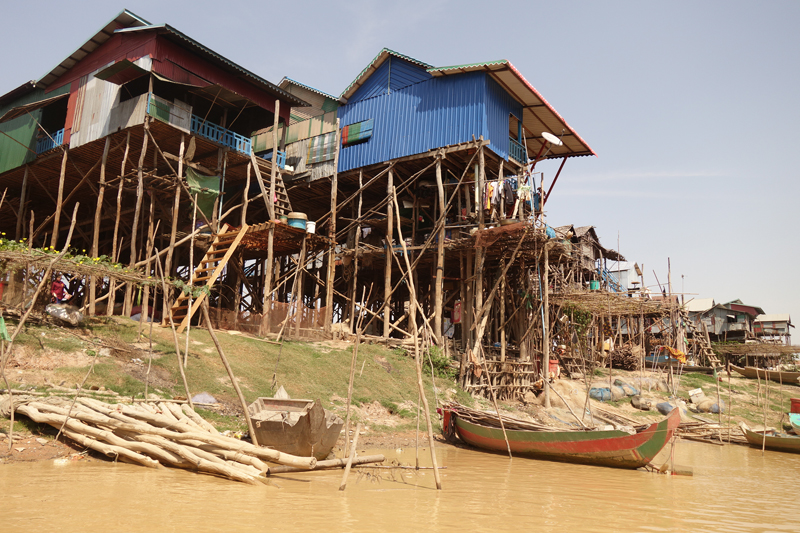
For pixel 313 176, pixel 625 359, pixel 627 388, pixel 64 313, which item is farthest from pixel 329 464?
pixel 625 359

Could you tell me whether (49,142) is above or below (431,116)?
below

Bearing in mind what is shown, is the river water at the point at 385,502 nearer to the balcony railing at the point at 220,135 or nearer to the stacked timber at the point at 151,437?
the stacked timber at the point at 151,437

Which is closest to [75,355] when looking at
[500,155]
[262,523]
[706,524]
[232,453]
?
[232,453]

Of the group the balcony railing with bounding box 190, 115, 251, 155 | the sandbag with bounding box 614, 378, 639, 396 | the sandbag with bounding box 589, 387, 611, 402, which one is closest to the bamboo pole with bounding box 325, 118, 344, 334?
the balcony railing with bounding box 190, 115, 251, 155

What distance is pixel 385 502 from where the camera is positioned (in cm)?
749

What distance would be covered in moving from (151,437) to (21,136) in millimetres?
20396

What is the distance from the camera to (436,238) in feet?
72.2

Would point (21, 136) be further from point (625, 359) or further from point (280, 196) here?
point (625, 359)

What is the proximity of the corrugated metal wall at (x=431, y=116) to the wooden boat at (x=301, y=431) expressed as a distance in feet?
43.2

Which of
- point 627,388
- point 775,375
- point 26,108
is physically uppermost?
point 26,108

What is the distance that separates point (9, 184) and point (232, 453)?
24.1m

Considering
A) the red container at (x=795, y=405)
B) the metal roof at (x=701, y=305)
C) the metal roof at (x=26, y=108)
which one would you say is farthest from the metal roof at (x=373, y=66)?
the metal roof at (x=701, y=305)

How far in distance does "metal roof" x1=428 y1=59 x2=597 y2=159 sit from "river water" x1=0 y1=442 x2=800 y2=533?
14.2 meters

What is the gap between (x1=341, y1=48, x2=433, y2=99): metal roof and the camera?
73.6 feet
